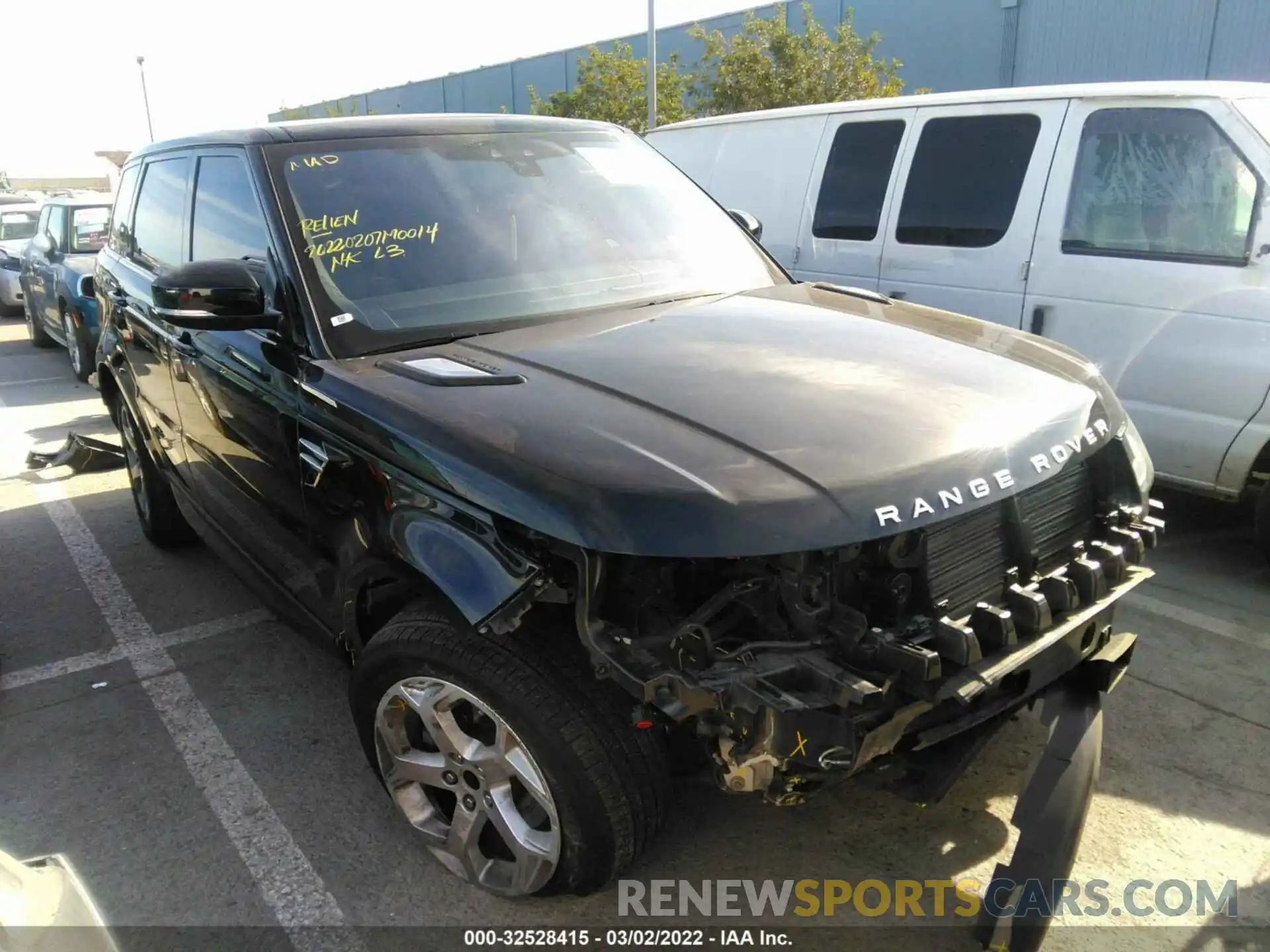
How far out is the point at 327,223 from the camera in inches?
120

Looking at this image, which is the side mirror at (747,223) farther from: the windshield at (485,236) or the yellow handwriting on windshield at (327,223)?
the yellow handwriting on windshield at (327,223)

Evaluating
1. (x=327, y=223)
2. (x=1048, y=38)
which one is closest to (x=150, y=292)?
(x=327, y=223)

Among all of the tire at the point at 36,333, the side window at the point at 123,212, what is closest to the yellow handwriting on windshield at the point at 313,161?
the side window at the point at 123,212

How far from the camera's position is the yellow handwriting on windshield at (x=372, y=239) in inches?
118

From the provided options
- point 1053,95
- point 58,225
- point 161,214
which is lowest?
point 58,225

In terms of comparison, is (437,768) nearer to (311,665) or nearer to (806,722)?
(806,722)

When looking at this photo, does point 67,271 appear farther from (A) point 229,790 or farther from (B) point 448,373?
(B) point 448,373

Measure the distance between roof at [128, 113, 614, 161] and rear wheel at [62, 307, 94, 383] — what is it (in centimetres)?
617

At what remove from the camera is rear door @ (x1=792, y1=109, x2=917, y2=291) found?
5715 mm

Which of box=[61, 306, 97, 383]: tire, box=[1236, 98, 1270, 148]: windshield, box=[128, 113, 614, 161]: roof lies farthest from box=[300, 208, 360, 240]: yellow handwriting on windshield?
box=[61, 306, 97, 383]: tire

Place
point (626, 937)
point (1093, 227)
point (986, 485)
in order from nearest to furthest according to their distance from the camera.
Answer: point (986, 485) < point (626, 937) < point (1093, 227)

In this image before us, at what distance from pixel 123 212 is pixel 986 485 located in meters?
4.64

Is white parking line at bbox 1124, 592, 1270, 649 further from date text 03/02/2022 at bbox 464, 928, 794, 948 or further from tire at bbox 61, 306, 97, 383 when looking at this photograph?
tire at bbox 61, 306, 97, 383

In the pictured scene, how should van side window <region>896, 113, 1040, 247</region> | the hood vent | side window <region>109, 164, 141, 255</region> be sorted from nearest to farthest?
the hood vent → side window <region>109, 164, 141, 255</region> → van side window <region>896, 113, 1040, 247</region>
